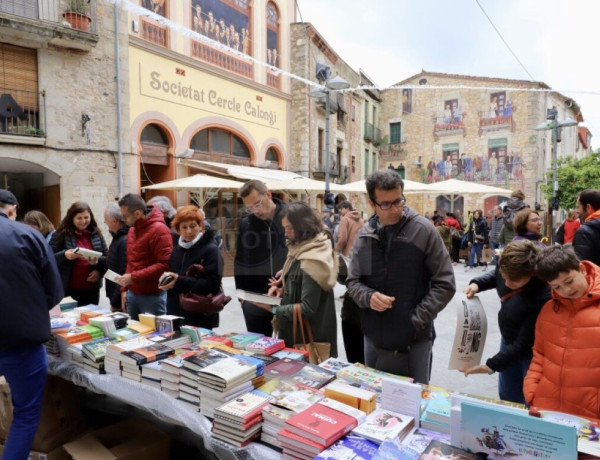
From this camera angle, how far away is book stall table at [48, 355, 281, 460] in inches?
65.4

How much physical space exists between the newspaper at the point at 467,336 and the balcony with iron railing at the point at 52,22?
10307mm

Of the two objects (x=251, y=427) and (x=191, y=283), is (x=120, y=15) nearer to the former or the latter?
(x=191, y=283)

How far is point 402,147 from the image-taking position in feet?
97.7

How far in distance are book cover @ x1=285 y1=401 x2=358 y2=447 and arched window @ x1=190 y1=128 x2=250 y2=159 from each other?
1212cm

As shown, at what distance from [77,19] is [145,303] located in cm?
880

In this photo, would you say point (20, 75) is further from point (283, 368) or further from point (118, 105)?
point (283, 368)

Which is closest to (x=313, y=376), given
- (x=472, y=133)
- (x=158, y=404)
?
(x=158, y=404)

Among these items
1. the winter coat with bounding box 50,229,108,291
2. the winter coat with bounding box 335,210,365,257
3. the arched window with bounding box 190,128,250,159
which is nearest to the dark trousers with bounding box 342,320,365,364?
the winter coat with bounding box 50,229,108,291

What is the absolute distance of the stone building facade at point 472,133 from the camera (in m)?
25.5

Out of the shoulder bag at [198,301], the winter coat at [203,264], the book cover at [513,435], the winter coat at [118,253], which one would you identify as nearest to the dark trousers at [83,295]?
the winter coat at [118,253]

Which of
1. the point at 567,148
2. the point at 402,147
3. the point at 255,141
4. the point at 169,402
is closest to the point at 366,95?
the point at 402,147

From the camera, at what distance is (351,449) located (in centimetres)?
153

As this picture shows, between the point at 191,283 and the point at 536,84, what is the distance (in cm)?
2772

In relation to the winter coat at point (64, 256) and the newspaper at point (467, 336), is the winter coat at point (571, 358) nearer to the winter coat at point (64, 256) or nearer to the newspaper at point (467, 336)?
the newspaper at point (467, 336)
